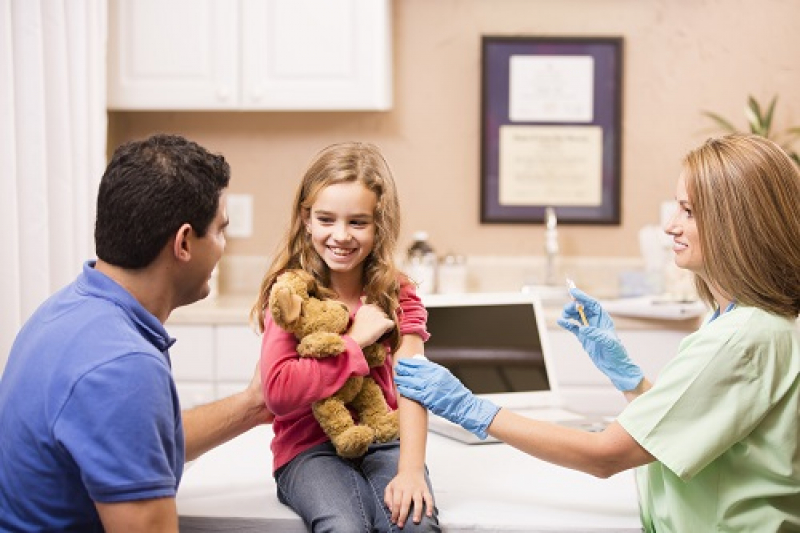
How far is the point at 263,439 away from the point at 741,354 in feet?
3.06

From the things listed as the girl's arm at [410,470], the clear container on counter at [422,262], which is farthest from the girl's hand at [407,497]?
the clear container on counter at [422,262]

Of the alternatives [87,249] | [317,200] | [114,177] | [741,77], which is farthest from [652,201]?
[114,177]

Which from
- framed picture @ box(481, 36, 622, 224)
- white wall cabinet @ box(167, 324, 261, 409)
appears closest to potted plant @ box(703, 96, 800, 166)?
framed picture @ box(481, 36, 622, 224)

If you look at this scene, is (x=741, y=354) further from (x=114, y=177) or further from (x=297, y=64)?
(x=297, y=64)

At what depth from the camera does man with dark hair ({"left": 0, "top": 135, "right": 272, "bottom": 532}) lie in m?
1.21

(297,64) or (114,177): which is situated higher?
(297,64)

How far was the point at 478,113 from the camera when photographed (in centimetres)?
371

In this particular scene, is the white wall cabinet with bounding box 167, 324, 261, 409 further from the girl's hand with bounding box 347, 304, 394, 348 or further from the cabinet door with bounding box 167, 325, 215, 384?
the girl's hand with bounding box 347, 304, 394, 348

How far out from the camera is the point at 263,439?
2.05 meters

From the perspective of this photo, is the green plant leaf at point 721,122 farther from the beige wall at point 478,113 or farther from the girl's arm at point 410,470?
the girl's arm at point 410,470

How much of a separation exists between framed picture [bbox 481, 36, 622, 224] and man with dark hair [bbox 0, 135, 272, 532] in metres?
2.32

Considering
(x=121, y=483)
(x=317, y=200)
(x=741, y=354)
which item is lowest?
(x=121, y=483)

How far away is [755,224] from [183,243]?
0.78m

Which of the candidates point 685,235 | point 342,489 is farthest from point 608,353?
point 342,489
